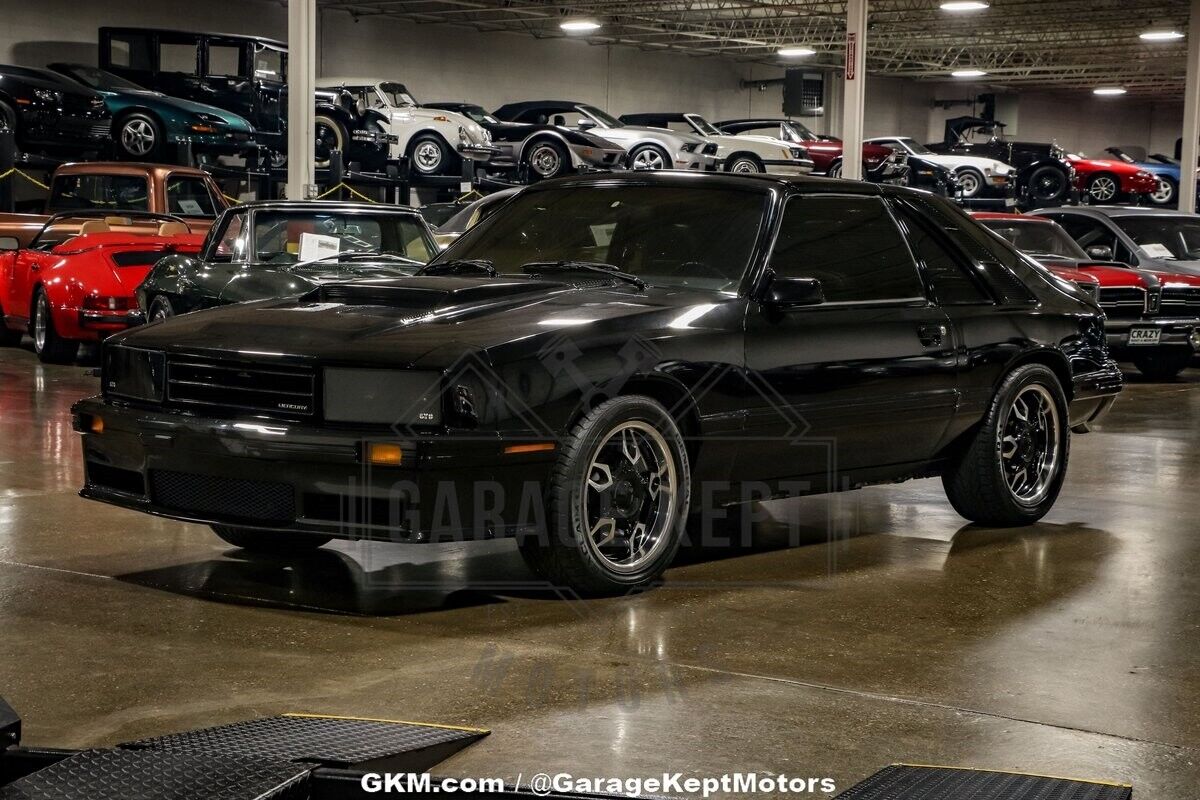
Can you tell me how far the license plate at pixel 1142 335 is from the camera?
1369 centimetres

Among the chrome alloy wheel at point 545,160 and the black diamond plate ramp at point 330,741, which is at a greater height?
the chrome alloy wheel at point 545,160

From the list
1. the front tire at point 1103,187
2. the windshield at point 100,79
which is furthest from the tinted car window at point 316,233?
the front tire at point 1103,187

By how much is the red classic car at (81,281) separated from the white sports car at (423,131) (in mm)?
10720

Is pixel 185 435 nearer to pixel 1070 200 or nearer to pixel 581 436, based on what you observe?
pixel 581 436

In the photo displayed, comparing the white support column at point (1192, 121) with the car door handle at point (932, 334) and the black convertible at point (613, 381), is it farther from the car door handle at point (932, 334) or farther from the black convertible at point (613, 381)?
the car door handle at point (932, 334)

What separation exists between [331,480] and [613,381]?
928 millimetres

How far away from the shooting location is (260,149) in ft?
72.2

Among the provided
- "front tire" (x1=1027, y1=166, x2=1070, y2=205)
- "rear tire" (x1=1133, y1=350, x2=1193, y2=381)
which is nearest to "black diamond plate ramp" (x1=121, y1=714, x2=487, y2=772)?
"rear tire" (x1=1133, y1=350, x2=1193, y2=381)

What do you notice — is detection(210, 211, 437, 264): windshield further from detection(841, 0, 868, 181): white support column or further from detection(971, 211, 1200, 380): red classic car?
detection(841, 0, 868, 181): white support column

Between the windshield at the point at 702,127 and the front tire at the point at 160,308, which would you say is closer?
the front tire at the point at 160,308

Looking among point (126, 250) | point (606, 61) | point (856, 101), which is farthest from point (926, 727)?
point (606, 61)

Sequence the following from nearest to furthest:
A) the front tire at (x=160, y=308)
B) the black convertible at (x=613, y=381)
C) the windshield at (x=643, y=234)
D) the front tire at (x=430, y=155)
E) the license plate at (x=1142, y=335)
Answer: the black convertible at (x=613, y=381), the windshield at (x=643, y=234), the front tire at (x=160, y=308), the license plate at (x=1142, y=335), the front tire at (x=430, y=155)

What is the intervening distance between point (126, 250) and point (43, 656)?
9365mm

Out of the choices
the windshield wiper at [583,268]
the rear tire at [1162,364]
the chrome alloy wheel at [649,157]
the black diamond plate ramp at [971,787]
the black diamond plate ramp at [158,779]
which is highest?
the chrome alloy wheel at [649,157]
